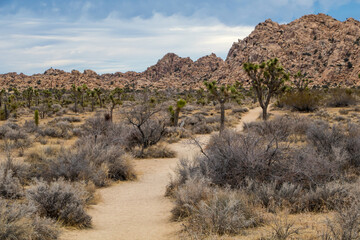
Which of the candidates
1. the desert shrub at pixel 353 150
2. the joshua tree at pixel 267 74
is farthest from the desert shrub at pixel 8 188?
the joshua tree at pixel 267 74

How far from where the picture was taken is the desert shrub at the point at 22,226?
427 cm

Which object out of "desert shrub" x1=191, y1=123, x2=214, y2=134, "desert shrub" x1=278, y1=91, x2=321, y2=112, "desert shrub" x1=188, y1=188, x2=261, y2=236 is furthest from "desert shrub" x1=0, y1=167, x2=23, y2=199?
"desert shrub" x1=278, y1=91, x2=321, y2=112

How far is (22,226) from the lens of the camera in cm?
440

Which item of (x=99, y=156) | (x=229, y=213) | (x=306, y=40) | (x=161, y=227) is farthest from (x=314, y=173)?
(x=306, y=40)

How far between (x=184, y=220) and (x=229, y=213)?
151 cm

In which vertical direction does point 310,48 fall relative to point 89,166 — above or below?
above

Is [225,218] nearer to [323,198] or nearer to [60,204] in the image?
[323,198]

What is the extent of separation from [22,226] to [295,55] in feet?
369

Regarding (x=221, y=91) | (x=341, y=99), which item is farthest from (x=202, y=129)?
(x=341, y=99)

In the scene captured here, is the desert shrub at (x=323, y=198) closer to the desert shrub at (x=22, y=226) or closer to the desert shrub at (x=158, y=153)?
the desert shrub at (x=22, y=226)

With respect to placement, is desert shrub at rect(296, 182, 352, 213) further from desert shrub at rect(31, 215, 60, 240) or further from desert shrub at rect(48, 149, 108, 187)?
desert shrub at rect(48, 149, 108, 187)

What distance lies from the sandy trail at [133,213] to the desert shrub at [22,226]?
382 mm

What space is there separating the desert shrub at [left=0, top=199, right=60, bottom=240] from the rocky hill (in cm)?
9330

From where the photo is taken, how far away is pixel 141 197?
361 inches
